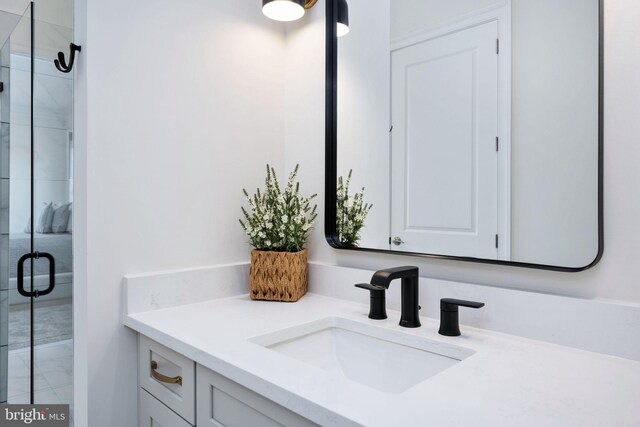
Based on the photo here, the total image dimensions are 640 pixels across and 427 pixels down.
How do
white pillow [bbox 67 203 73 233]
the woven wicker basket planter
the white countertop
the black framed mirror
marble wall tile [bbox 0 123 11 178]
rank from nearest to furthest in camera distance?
1. the white countertop
2. the black framed mirror
3. white pillow [bbox 67 203 73 233]
4. the woven wicker basket planter
5. marble wall tile [bbox 0 123 11 178]

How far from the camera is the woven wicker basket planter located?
136 cm

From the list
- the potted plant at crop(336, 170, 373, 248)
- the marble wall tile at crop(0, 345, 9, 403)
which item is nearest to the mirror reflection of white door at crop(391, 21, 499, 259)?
the potted plant at crop(336, 170, 373, 248)

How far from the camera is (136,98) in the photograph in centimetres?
122

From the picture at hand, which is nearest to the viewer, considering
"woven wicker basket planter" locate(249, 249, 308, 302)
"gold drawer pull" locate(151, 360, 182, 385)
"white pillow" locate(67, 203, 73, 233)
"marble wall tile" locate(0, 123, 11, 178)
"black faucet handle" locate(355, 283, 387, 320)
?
"gold drawer pull" locate(151, 360, 182, 385)

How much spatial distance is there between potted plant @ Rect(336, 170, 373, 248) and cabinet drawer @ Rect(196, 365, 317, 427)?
25.5 inches

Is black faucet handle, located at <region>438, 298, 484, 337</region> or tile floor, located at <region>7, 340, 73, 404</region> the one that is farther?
tile floor, located at <region>7, 340, 73, 404</region>

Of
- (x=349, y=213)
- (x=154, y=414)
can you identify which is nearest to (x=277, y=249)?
(x=349, y=213)

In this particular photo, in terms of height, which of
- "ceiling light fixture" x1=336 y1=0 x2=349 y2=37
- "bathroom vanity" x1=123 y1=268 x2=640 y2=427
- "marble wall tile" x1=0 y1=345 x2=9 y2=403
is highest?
"ceiling light fixture" x1=336 y1=0 x2=349 y2=37

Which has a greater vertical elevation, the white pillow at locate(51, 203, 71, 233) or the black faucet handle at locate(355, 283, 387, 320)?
the white pillow at locate(51, 203, 71, 233)

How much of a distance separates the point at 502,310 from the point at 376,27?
3.10 ft

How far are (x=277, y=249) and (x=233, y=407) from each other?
62 centimetres

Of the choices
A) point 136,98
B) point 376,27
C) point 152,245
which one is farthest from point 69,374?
point 376,27

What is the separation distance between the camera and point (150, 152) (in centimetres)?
125

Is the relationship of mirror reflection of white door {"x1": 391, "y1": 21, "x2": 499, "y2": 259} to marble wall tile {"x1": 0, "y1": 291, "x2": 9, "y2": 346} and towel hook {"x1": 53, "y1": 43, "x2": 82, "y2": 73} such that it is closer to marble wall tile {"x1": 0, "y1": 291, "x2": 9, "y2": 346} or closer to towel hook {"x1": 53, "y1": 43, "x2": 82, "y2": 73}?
towel hook {"x1": 53, "y1": 43, "x2": 82, "y2": 73}
